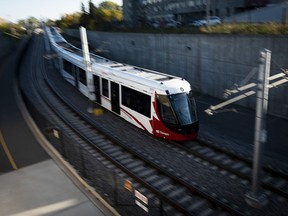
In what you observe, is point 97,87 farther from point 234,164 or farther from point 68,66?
point 234,164

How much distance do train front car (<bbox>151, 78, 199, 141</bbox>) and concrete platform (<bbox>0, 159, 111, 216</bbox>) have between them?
511 centimetres

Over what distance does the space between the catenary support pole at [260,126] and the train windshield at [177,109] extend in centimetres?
474

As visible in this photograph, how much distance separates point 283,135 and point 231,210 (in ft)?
24.8

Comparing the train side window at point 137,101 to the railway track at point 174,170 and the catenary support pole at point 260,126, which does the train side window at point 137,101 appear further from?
the catenary support pole at point 260,126

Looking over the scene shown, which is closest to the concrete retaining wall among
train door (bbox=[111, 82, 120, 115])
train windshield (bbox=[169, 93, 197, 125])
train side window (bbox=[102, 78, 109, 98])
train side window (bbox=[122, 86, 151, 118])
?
train windshield (bbox=[169, 93, 197, 125])

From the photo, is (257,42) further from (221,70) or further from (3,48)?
(3,48)

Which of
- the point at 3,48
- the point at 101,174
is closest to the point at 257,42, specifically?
the point at 101,174

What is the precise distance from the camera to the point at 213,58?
74.8 ft

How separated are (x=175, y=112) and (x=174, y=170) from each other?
108 inches

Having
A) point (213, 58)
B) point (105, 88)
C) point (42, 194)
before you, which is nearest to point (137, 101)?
point (105, 88)

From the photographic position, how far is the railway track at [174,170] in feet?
35.4

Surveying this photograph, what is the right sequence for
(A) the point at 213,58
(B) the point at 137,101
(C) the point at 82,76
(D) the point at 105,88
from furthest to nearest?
(C) the point at 82,76, (A) the point at 213,58, (D) the point at 105,88, (B) the point at 137,101

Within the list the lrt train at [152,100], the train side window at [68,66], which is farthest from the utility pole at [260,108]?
the train side window at [68,66]

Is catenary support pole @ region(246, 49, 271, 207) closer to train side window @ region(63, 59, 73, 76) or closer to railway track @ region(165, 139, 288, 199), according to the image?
railway track @ region(165, 139, 288, 199)
